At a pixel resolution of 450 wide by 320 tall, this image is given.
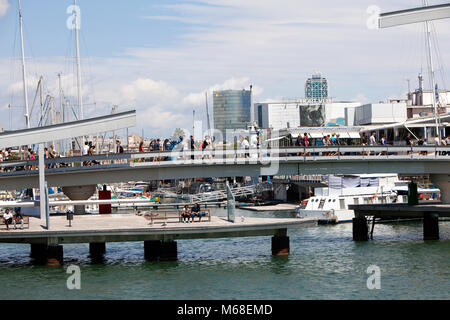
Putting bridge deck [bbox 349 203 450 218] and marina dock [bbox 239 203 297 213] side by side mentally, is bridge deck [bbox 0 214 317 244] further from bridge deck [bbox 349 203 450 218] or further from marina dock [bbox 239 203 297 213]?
marina dock [bbox 239 203 297 213]

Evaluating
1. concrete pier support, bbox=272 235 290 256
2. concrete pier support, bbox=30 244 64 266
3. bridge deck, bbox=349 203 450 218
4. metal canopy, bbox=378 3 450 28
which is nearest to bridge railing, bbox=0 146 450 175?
bridge deck, bbox=349 203 450 218

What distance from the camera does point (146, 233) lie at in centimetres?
4197

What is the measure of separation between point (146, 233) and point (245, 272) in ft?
19.2

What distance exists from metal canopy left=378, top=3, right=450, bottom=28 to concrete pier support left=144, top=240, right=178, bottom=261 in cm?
1797

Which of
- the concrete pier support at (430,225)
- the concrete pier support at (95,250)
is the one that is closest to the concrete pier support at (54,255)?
the concrete pier support at (95,250)

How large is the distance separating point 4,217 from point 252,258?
14666 mm

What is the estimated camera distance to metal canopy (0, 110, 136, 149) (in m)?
43.3

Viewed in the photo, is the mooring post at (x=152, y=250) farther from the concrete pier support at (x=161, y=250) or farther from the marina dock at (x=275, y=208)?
the marina dock at (x=275, y=208)

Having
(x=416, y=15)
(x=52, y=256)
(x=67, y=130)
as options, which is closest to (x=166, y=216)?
(x=52, y=256)

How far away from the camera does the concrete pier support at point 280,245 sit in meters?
45.8

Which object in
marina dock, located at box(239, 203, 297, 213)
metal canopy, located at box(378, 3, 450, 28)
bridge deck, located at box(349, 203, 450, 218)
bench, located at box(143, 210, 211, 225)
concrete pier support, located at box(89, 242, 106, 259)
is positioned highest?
metal canopy, located at box(378, 3, 450, 28)

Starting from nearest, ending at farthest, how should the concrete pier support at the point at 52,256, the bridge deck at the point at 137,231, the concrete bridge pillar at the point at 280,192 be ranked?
1. the bridge deck at the point at 137,231
2. the concrete pier support at the point at 52,256
3. the concrete bridge pillar at the point at 280,192

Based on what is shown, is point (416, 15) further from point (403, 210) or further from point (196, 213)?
point (403, 210)

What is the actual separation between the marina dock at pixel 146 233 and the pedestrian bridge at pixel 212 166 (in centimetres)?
314
